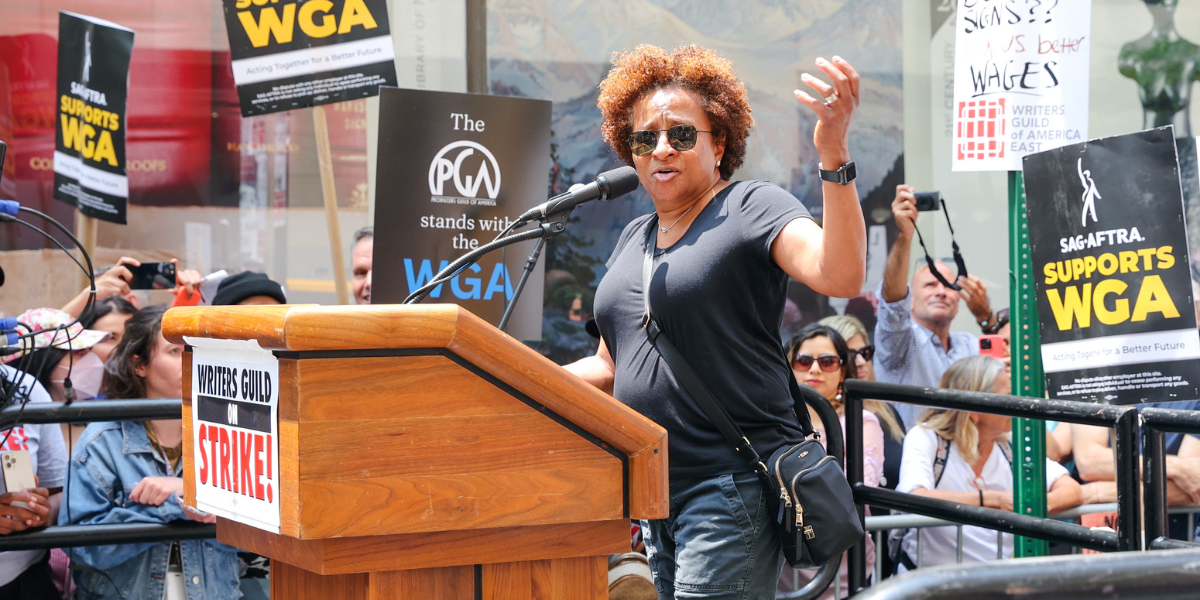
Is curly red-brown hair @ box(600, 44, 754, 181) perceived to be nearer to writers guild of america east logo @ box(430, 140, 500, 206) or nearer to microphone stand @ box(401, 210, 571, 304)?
microphone stand @ box(401, 210, 571, 304)

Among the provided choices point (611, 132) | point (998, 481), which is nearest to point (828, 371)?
point (998, 481)

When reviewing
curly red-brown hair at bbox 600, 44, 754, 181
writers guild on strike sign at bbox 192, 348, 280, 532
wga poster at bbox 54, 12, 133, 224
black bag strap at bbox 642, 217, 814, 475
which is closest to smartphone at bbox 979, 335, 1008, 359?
curly red-brown hair at bbox 600, 44, 754, 181

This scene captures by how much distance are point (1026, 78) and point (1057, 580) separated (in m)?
2.73

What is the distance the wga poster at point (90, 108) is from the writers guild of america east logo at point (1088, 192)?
398cm

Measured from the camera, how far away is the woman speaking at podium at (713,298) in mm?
2100

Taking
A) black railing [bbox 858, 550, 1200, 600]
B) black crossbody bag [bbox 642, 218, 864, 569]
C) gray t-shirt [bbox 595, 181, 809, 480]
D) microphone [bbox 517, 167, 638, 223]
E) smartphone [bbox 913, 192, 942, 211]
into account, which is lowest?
black crossbody bag [bbox 642, 218, 864, 569]

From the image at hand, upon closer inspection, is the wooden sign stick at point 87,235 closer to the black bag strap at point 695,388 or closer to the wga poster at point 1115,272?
the black bag strap at point 695,388

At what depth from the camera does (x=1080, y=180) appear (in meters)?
3.14

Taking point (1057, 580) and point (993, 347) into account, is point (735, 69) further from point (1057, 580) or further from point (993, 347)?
point (1057, 580)

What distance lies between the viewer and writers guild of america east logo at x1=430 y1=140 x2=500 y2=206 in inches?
148

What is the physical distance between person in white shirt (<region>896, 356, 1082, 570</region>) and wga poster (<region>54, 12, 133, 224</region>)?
3760mm

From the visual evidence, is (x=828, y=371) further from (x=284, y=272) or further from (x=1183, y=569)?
(x=1183, y=569)

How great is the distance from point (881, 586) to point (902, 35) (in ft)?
18.6

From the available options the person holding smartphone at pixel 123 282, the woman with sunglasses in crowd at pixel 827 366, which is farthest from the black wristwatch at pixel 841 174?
the person holding smartphone at pixel 123 282
